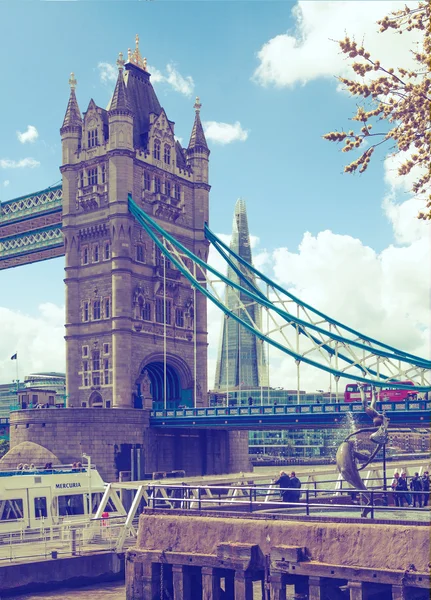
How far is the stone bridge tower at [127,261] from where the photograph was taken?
69.1 metres

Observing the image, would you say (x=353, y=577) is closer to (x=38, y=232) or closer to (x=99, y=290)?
(x=99, y=290)

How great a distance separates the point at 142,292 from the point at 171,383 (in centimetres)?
907

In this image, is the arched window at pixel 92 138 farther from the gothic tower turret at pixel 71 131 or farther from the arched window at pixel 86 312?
the arched window at pixel 86 312

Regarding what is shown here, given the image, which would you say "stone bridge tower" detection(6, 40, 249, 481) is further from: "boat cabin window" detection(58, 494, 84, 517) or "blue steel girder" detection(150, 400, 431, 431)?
"boat cabin window" detection(58, 494, 84, 517)

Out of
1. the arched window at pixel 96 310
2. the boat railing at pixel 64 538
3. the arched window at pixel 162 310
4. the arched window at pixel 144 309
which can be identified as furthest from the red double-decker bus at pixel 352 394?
the boat railing at pixel 64 538

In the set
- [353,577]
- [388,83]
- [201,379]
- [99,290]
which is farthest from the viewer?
[201,379]

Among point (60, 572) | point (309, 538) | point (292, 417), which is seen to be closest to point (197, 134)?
point (292, 417)

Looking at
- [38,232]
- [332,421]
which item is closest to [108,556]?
[332,421]

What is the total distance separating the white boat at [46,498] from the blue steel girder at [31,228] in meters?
41.5

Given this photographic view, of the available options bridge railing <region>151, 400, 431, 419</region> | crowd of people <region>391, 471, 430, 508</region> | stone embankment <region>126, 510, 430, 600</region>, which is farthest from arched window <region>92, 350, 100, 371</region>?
stone embankment <region>126, 510, 430, 600</region>

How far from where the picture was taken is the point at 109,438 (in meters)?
61.8

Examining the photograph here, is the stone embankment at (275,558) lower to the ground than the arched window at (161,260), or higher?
lower

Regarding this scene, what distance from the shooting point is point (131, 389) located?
223 feet

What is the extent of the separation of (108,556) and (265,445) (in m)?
133
